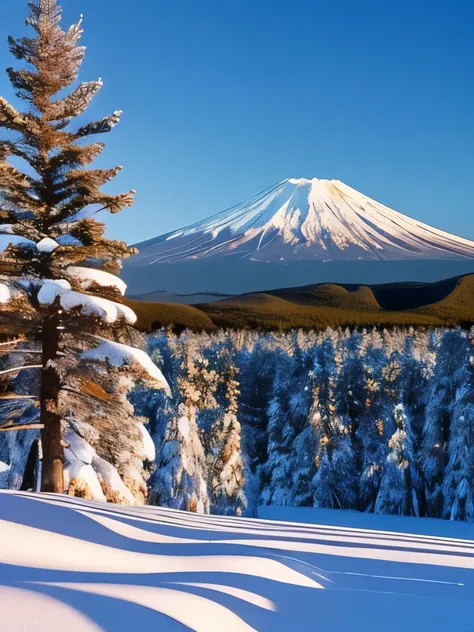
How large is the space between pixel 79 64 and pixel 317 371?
31.1m

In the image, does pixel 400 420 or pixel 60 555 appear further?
pixel 400 420

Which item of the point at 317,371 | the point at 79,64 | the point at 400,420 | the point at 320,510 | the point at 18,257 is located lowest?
the point at 320,510

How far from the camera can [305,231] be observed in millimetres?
171000

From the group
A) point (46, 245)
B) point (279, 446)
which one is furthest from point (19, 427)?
point (279, 446)

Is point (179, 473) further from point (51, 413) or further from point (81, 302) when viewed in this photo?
point (81, 302)

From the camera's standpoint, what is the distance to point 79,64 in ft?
37.8

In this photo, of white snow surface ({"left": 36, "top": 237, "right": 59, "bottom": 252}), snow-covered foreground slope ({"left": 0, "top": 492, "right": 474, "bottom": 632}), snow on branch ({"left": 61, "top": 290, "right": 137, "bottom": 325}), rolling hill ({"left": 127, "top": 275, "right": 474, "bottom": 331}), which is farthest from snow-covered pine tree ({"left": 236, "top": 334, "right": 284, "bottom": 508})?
rolling hill ({"left": 127, "top": 275, "right": 474, "bottom": 331})

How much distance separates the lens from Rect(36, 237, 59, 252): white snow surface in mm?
10250

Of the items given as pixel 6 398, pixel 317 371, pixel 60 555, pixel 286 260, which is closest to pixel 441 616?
pixel 60 555

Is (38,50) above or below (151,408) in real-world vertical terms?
above

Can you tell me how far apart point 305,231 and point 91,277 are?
163299 millimetres

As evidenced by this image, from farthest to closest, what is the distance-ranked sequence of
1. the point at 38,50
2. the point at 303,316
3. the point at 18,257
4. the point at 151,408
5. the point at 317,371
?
1. the point at 303,316
2. the point at 317,371
3. the point at 151,408
4. the point at 38,50
5. the point at 18,257

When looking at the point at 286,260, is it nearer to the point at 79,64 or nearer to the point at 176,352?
the point at 176,352

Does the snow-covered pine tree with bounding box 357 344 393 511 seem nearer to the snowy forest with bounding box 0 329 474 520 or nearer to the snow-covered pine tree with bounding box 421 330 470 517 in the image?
the snowy forest with bounding box 0 329 474 520
